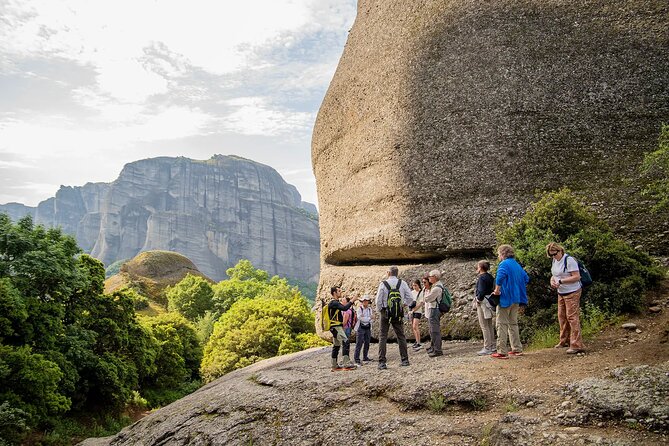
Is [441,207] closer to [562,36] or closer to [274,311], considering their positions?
[562,36]

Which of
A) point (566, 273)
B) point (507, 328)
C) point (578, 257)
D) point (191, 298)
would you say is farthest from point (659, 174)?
point (191, 298)

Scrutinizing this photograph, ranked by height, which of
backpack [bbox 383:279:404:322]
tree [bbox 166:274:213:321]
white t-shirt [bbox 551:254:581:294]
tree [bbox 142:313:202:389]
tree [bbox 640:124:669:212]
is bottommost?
tree [bbox 142:313:202:389]

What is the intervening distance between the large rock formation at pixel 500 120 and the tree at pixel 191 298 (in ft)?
144

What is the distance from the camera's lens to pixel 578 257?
10781 mm

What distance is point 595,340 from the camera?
919cm

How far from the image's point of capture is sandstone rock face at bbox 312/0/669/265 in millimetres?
13555

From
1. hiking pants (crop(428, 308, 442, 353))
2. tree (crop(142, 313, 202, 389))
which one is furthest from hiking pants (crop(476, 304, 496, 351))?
tree (crop(142, 313, 202, 389))

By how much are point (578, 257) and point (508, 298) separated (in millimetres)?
2652

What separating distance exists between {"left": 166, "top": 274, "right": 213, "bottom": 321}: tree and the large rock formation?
43.8m

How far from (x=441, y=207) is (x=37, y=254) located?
578 inches

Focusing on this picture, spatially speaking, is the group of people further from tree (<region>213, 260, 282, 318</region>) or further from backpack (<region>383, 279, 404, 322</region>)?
tree (<region>213, 260, 282, 318</region>)

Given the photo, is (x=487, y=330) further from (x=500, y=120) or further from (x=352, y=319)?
(x=500, y=120)

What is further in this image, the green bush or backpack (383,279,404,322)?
backpack (383,279,404,322)

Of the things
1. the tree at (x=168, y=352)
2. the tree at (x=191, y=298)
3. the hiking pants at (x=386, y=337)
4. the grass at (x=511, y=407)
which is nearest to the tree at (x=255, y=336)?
the tree at (x=168, y=352)
